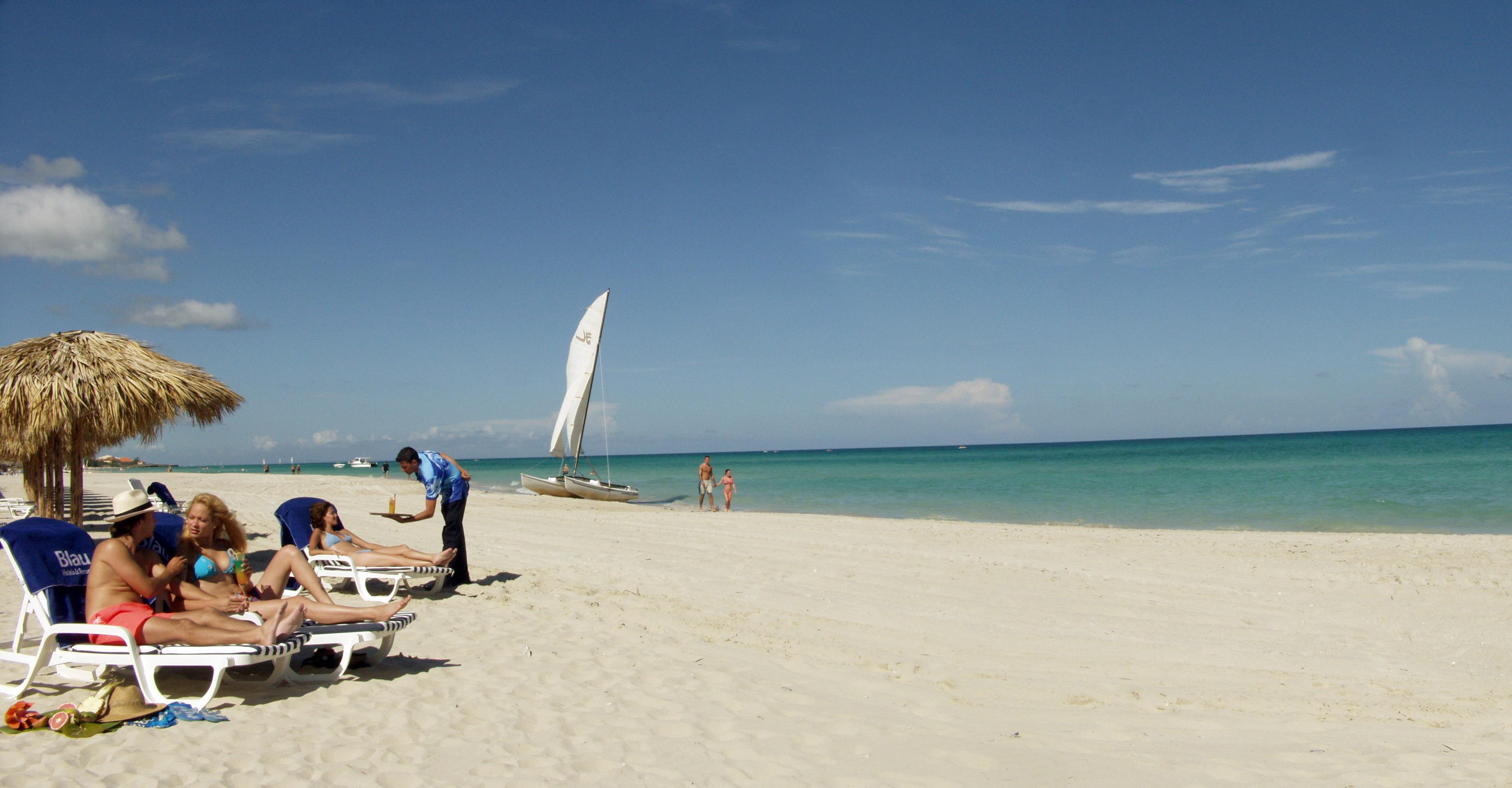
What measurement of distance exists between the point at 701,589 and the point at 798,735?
4.73 meters

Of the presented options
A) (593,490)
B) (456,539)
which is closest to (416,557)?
(456,539)

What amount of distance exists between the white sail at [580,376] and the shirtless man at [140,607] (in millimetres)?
21165

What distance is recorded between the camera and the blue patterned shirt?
844 centimetres

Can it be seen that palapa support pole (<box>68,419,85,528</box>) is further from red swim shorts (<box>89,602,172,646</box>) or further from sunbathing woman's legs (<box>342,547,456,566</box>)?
red swim shorts (<box>89,602,172,646</box>)

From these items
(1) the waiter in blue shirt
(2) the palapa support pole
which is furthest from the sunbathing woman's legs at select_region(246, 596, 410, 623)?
(2) the palapa support pole

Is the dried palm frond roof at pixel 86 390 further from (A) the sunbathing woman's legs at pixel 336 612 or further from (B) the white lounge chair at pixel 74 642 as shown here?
(A) the sunbathing woman's legs at pixel 336 612

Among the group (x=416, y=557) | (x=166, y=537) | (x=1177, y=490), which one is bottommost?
(x=1177, y=490)

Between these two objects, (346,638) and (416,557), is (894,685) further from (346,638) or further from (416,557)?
(416,557)

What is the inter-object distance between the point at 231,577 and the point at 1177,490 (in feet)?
102

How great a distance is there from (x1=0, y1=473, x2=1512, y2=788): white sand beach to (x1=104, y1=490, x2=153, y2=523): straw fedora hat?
958 millimetres

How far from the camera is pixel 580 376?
26.3m

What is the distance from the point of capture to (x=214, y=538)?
631cm

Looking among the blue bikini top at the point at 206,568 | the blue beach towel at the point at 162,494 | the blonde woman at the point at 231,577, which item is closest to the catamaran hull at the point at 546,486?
the blue beach towel at the point at 162,494

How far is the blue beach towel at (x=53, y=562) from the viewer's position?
15.3 feet
